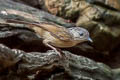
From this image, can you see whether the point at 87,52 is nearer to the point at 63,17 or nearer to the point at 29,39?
the point at 63,17

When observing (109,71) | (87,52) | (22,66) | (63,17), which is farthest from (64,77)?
(63,17)

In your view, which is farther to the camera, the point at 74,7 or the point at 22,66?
the point at 74,7

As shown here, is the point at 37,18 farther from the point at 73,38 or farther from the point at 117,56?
the point at 117,56

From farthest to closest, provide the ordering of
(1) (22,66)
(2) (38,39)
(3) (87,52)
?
(3) (87,52), (2) (38,39), (1) (22,66)

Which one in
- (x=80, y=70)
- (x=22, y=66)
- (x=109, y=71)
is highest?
(x=22, y=66)

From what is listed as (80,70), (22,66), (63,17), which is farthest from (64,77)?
(63,17)

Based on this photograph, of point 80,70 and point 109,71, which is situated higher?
point 80,70

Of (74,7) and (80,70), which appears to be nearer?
(80,70)

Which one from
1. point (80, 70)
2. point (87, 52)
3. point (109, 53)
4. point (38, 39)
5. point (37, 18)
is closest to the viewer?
point (80, 70)

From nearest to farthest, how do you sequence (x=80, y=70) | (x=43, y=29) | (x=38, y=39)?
(x=43, y=29)
(x=80, y=70)
(x=38, y=39)
